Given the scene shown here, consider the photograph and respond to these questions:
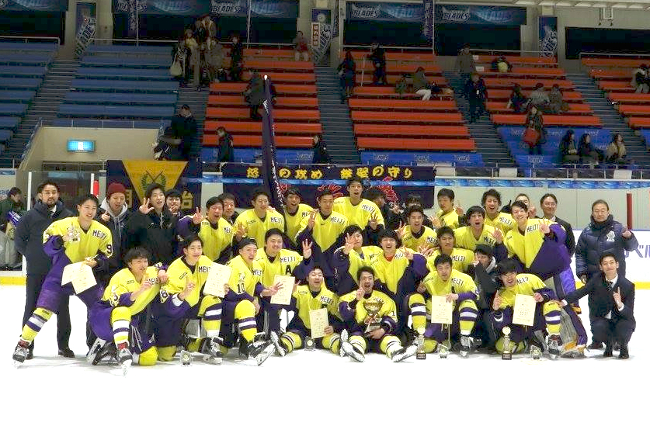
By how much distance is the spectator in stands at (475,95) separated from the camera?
22.3 m

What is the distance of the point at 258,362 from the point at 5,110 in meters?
16.4

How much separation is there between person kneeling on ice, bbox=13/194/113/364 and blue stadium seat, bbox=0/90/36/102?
1591cm

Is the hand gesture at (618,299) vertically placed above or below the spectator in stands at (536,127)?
below

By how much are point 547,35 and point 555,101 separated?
4.00 meters

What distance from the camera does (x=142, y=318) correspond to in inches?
291

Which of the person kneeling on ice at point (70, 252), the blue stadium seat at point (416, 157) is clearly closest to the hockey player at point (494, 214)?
the person kneeling on ice at point (70, 252)

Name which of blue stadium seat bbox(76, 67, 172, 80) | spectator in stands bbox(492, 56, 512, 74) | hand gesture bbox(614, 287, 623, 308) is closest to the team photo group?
hand gesture bbox(614, 287, 623, 308)

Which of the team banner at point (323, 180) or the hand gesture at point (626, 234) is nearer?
the hand gesture at point (626, 234)

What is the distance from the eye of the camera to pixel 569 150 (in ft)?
64.3

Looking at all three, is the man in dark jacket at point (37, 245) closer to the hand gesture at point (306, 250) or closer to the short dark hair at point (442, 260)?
the hand gesture at point (306, 250)

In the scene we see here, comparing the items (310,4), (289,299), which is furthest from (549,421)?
(310,4)

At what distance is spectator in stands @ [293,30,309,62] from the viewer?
2428cm

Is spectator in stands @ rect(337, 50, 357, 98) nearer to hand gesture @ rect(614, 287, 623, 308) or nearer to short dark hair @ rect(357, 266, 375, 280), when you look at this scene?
short dark hair @ rect(357, 266, 375, 280)

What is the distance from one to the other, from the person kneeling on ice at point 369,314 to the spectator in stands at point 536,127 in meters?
13.6
